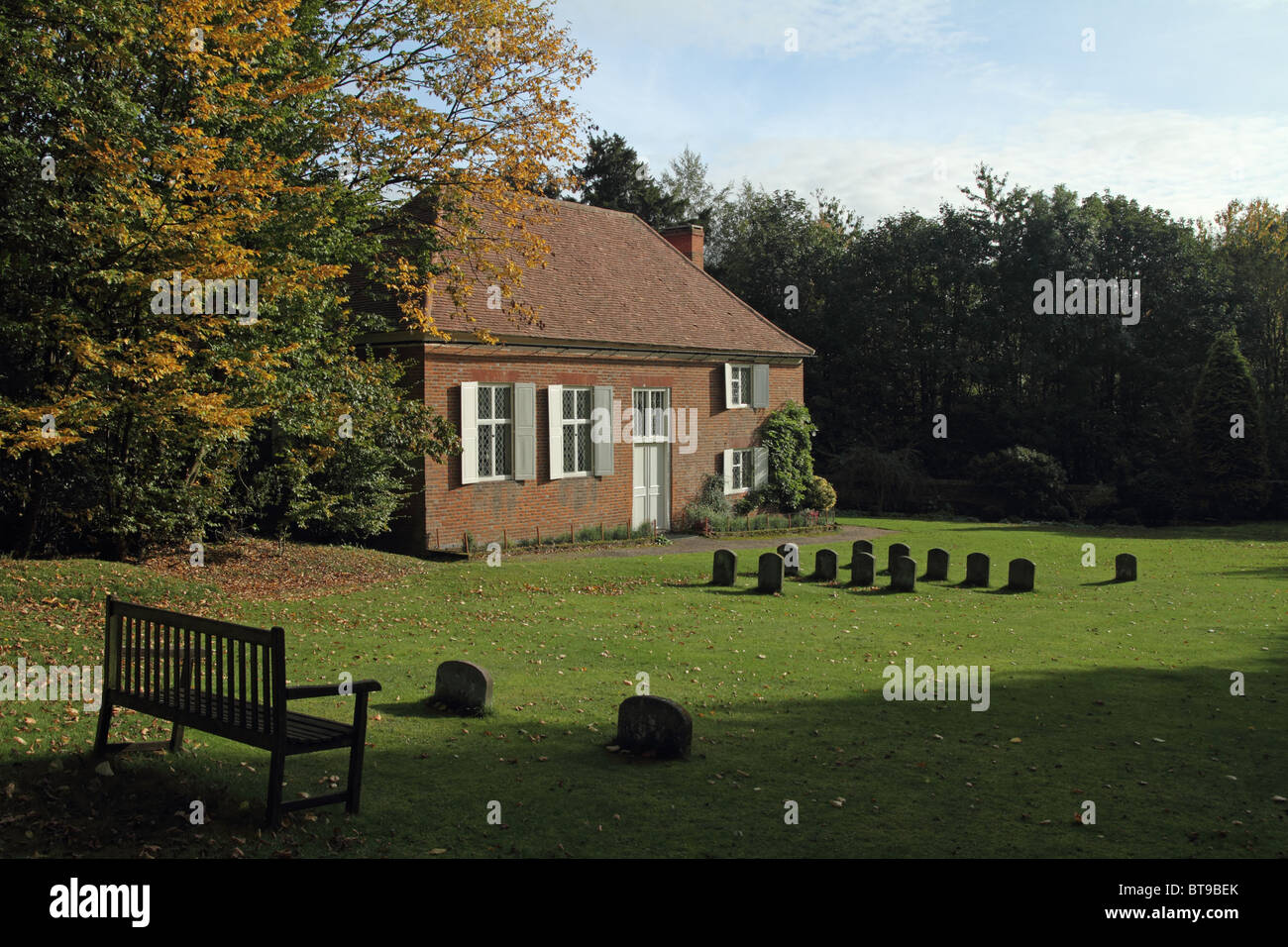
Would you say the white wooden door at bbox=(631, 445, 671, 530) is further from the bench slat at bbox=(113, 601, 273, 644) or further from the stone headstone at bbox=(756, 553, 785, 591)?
the bench slat at bbox=(113, 601, 273, 644)

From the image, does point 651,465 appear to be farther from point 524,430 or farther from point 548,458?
point 524,430

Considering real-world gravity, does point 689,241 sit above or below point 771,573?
above

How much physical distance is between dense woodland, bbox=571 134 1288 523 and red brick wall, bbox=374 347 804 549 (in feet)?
37.6

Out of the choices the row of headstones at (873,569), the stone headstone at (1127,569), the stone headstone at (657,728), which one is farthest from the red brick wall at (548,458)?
the stone headstone at (657,728)

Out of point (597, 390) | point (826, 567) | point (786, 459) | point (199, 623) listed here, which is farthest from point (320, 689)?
point (786, 459)

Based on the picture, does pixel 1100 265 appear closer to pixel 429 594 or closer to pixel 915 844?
pixel 429 594

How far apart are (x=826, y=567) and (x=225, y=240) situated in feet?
39.4

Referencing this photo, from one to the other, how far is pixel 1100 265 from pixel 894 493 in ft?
43.0

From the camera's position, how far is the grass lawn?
6.67 metres

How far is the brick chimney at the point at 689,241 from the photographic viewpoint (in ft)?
111

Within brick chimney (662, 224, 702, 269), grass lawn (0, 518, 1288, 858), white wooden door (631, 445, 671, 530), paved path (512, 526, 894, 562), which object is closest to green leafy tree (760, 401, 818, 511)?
paved path (512, 526, 894, 562)

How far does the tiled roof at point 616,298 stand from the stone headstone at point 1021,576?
10.6 metres

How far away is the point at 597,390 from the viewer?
25.2 m

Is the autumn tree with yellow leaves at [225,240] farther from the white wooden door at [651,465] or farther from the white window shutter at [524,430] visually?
the white wooden door at [651,465]
